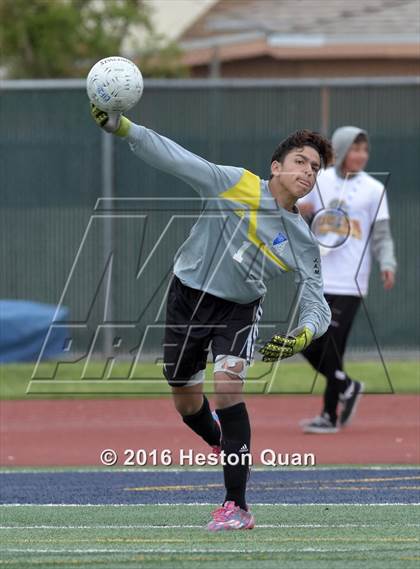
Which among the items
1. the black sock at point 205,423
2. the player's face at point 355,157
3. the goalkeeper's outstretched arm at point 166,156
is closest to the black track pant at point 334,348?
the player's face at point 355,157

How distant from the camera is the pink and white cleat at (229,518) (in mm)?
7266

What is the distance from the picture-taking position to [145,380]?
14.7 m

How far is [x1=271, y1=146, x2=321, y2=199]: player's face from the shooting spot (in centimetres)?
747

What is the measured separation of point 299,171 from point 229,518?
5.96 ft

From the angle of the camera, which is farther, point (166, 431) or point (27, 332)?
point (27, 332)

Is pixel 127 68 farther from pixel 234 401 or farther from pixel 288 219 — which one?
pixel 234 401

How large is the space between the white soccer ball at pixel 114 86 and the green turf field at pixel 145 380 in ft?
22.7

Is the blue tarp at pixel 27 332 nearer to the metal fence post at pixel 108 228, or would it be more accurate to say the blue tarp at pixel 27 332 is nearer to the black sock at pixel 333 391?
the metal fence post at pixel 108 228

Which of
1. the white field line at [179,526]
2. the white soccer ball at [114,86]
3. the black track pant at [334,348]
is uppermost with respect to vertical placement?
the white soccer ball at [114,86]

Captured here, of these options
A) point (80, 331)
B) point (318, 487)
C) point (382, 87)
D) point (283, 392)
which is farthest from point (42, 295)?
point (318, 487)

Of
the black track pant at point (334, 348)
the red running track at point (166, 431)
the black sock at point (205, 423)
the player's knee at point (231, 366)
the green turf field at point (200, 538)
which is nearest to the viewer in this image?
the green turf field at point (200, 538)

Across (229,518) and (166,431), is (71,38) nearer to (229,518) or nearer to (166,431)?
(166,431)

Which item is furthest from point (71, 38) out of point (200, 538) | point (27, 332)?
point (200, 538)

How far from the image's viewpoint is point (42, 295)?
15.9 metres
